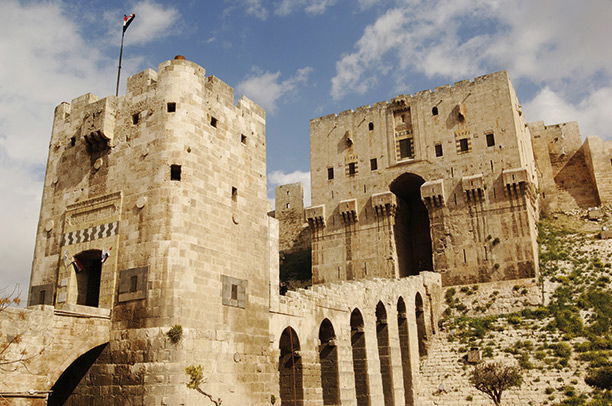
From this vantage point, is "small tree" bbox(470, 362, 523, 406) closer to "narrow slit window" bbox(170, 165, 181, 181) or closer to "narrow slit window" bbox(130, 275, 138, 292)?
"narrow slit window" bbox(130, 275, 138, 292)

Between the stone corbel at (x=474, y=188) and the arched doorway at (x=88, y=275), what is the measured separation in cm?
2434

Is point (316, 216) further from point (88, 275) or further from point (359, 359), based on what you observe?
point (88, 275)

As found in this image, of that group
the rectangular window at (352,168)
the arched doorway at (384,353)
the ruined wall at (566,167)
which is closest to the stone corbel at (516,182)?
the rectangular window at (352,168)

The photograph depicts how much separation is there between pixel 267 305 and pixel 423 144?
23717 mm

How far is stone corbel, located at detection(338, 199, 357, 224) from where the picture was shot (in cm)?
3719

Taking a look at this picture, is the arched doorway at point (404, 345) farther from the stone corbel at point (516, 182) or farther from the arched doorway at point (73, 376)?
the arched doorway at point (73, 376)

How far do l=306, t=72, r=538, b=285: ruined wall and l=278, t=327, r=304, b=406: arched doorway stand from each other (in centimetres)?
1766

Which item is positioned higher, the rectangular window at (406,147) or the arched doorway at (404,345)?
the rectangular window at (406,147)

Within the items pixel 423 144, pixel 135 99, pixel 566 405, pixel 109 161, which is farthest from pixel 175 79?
pixel 423 144

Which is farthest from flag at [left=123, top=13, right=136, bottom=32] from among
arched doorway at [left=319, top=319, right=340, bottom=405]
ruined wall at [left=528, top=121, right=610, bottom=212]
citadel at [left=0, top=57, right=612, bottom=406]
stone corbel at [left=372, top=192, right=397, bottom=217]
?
ruined wall at [left=528, top=121, right=610, bottom=212]

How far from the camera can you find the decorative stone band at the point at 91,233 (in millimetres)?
14645

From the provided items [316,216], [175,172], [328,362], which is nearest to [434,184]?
[316,216]

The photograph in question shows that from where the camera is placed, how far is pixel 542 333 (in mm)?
26141

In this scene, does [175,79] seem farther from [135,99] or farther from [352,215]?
[352,215]
